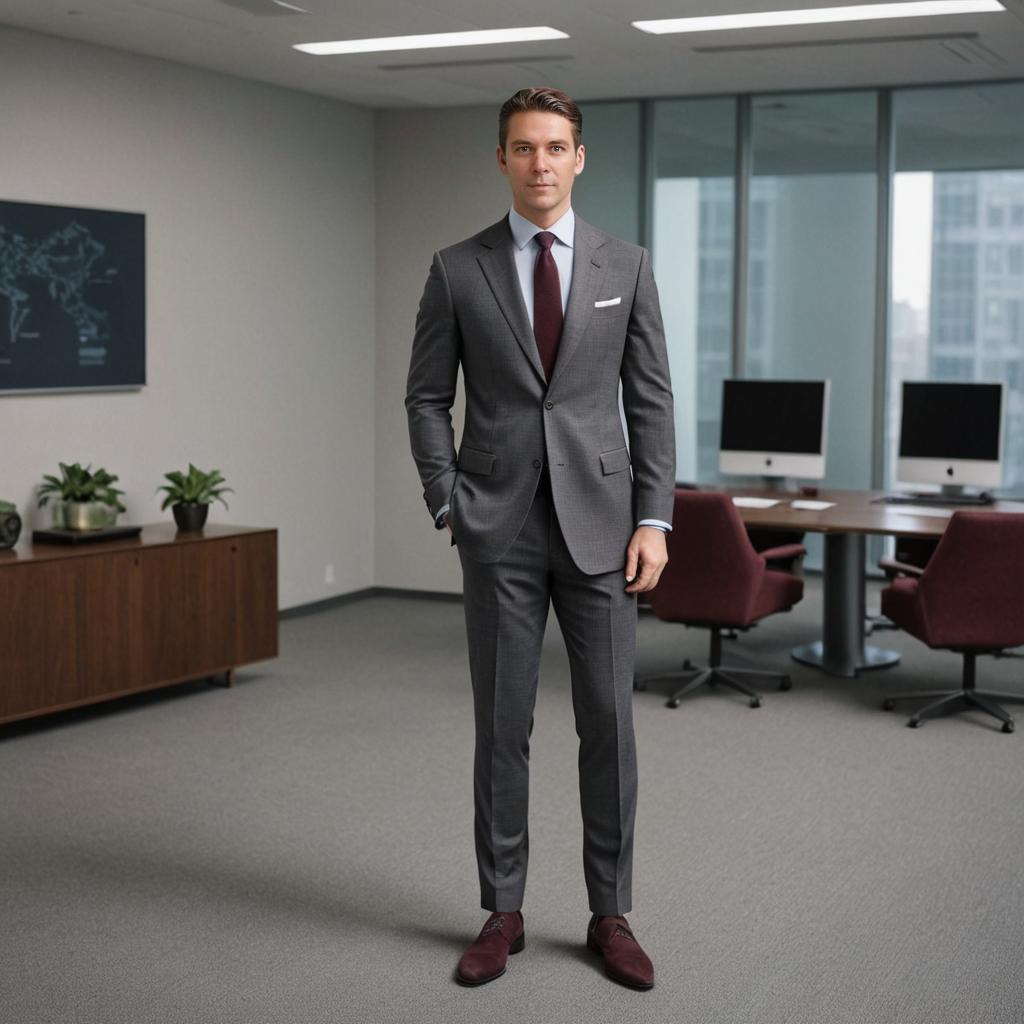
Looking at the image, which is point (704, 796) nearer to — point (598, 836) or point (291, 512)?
point (598, 836)

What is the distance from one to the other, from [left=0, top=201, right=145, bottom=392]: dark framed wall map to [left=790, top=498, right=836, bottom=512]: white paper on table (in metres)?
2.99

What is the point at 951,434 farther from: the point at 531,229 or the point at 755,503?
the point at 531,229

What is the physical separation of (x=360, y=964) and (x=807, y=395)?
4.20 metres

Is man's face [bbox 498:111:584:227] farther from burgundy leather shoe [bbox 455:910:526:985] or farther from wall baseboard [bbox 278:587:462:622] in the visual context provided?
wall baseboard [bbox 278:587:462:622]

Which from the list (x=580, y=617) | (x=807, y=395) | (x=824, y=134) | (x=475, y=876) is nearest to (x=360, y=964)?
(x=475, y=876)

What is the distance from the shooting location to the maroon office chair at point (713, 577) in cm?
546

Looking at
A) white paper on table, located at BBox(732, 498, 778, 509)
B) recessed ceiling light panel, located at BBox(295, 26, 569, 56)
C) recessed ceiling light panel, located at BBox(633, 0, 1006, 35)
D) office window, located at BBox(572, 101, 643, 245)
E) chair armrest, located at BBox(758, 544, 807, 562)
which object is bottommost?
chair armrest, located at BBox(758, 544, 807, 562)

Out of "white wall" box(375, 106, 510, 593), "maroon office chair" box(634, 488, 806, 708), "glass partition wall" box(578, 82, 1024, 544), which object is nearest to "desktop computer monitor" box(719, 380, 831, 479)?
"maroon office chair" box(634, 488, 806, 708)

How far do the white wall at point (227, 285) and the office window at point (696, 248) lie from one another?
66.1 inches

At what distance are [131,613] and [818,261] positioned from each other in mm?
4475

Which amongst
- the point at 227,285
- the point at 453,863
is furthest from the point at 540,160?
the point at 227,285

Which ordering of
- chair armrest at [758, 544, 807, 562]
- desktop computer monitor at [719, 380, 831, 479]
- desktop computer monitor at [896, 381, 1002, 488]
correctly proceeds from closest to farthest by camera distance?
chair armrest at [758, 544, 807, 562], desktop computer monitor at [896, 381, 1002, 488], desktop computer monitor at [719, 380, 831, 479]

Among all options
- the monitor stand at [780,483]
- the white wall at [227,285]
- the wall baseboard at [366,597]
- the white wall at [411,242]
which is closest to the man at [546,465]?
the white wall at [227,285]

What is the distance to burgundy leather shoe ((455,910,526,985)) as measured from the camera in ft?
10.0
